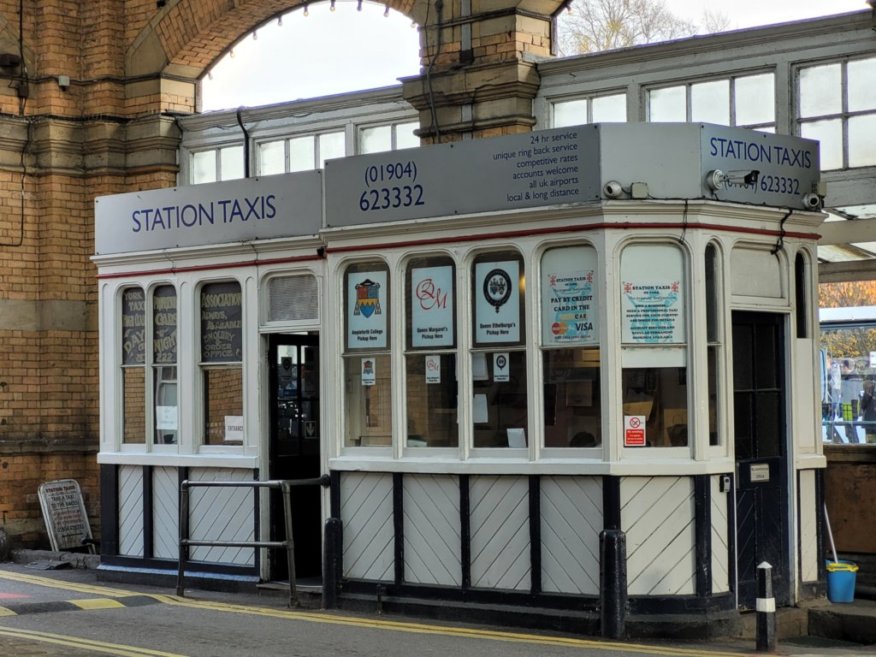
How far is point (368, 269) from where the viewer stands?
11156 mm

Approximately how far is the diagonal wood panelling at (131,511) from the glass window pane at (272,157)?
13.6 feet

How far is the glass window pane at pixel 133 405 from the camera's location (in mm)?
12859

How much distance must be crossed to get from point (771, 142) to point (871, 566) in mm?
3790

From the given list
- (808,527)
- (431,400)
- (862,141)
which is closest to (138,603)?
(431,400)

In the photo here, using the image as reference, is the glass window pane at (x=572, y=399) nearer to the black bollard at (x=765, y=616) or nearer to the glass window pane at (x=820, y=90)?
the black bollard at (x=765, y=616)

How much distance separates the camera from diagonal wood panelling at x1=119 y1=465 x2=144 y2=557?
12.8m

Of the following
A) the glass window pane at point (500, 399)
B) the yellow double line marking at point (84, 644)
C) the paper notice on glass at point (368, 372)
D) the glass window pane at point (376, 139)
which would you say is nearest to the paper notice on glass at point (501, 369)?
the glass window pane at point (500, 399)

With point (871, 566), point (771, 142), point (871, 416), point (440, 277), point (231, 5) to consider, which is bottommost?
point (871, 566)

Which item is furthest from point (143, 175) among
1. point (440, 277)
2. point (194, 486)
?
point (440, 277)

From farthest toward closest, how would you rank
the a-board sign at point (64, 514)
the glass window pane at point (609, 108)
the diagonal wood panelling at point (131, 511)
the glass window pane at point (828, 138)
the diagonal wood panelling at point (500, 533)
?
the a-board sign at point (64, 514) < the glass window pane at point (609, 108) < the diagonal wood panelling at point (131, 511) < the glass window pane at point (828, 138) < the diagonal wood panelling at point (500, 533)

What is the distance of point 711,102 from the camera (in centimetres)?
1253

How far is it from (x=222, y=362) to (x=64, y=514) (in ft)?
15.4

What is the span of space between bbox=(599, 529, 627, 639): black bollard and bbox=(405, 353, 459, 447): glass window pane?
1537 mm

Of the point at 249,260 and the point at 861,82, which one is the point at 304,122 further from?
the point at 861,82
